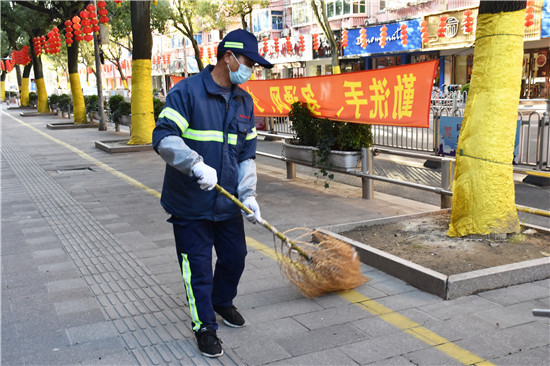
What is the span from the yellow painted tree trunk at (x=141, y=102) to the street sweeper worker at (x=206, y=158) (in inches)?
401

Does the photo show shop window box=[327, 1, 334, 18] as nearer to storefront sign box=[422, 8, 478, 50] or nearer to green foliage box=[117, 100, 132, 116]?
storefront sign box=[422, 8, 478, 50]

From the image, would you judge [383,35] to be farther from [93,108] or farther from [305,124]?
[305,124]

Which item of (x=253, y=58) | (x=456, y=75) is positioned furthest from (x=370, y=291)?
(x=456, y=75)

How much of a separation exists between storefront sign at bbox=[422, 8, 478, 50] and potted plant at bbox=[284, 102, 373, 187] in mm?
20484

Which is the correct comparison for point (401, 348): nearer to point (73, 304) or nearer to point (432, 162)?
point (73, 304)

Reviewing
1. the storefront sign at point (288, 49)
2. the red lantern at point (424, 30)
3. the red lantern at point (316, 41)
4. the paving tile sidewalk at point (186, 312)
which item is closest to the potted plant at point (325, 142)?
the paving tile sidewalk at point (186, 312)

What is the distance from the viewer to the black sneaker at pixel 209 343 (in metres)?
3.24

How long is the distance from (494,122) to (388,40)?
1071 inches

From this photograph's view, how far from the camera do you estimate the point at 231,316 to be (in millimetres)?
3648

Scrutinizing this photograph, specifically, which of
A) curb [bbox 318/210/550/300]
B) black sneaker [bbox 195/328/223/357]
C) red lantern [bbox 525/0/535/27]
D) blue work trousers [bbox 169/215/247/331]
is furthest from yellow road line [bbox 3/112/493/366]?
red lantern [bbox 525/0/535/27]

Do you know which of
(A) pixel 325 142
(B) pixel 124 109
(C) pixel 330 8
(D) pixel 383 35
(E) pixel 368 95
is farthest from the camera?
(C) pixel 330 8

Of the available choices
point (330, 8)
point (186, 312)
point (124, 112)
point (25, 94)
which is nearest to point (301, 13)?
point (330, 8)

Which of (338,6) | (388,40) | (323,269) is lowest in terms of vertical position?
(323,269)

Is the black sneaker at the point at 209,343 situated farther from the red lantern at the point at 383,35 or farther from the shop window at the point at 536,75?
the red lantern at the point at 383,35
